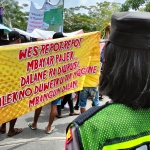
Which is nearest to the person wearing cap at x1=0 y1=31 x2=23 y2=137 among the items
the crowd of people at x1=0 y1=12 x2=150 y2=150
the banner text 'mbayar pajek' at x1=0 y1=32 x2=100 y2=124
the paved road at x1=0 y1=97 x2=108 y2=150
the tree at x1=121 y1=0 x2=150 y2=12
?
the paved road at x1=0 y1=97 x2=108 y2=150

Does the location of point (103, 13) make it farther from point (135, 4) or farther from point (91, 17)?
point (135, 4)

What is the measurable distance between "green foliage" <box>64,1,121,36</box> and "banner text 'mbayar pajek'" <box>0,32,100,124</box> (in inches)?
1041

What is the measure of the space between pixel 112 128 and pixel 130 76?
8.0 inches

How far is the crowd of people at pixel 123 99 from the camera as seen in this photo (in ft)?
2.82

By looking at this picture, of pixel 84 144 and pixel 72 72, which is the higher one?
pixel 84 144

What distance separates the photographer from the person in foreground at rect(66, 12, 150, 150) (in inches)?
33.8

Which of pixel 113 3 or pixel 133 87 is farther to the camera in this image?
pixel 113 3

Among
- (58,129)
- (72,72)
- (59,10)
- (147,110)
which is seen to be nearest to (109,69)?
(147,110)

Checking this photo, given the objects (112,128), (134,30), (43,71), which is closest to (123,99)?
(112,128)

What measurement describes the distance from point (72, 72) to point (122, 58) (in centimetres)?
272

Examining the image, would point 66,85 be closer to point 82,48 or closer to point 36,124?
point 82,48

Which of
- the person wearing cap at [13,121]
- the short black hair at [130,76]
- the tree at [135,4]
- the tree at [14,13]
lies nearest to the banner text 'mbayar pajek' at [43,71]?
the person wearing cap at [13,121]

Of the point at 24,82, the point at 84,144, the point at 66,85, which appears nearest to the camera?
the point at 84,144

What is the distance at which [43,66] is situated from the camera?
3209 millimetres
